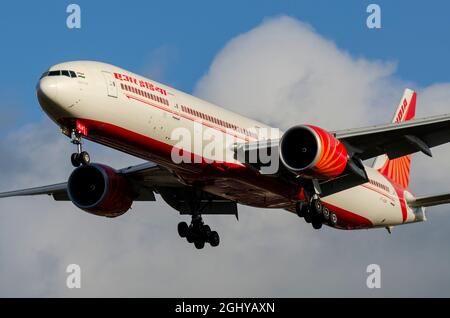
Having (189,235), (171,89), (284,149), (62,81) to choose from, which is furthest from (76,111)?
(189,235)

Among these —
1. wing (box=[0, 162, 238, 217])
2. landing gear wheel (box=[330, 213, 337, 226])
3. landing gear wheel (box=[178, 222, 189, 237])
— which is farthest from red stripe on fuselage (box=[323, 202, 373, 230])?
landing gear wheel (box=[178, 222, 189, 237])

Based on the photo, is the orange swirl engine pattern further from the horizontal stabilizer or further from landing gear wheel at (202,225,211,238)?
landing gear wheel at (202,225,211,238)

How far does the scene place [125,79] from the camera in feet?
125

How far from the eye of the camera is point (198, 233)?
47.0 meters

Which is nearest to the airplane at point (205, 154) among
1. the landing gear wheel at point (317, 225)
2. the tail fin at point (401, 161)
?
the landing gear wheel at point (317, 225)

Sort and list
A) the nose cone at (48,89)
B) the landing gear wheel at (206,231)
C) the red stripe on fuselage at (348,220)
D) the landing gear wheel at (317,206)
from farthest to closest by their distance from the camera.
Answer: the landing gear wheel at (206,231), the red stripe on fuselage at (348,220), the landing gear wheel at (317,206), the nose cone at (48,89)

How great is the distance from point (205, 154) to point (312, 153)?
160 inches

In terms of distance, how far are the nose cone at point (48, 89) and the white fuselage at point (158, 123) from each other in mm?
35

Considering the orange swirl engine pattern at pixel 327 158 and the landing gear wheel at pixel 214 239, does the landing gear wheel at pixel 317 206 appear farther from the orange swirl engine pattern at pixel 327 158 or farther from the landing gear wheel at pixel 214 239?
the landing gear wheel at pixel 214 239

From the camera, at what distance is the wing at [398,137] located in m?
39.5

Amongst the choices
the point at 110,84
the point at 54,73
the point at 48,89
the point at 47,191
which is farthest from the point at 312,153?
the point at 47,191

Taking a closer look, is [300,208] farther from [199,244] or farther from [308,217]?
[199,244]

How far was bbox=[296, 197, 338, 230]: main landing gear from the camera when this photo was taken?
4269 centimetres
